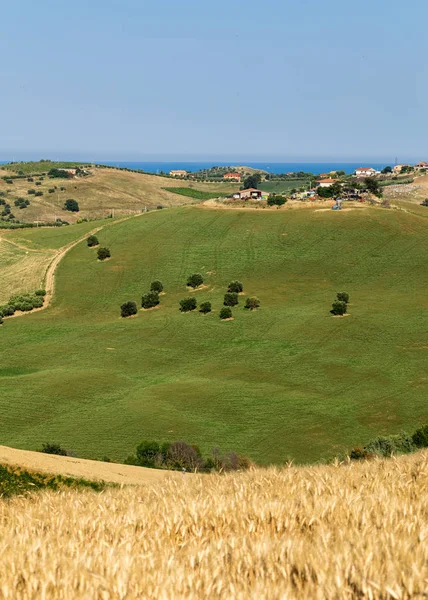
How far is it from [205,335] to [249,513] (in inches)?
3018

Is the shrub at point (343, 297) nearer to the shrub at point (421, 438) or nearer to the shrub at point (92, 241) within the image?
the shrub at point (421, 438)

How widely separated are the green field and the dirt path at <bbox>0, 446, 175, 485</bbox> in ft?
50.3

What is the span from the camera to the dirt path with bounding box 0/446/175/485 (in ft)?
96.8

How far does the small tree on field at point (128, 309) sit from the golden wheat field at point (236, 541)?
284 ft

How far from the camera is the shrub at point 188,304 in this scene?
323ft

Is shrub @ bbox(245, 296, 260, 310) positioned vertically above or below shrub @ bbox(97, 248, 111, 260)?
below

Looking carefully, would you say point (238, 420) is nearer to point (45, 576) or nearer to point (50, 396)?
point (50, 396)

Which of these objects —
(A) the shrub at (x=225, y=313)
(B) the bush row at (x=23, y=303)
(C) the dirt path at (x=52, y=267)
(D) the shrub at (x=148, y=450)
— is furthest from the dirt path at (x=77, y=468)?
(C) the dirt path at (x=52, y=267)

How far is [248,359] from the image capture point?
76.9 metres

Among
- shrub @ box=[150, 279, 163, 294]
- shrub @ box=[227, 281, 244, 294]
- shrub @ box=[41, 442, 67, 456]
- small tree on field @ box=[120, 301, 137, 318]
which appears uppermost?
shrub @ box=[227, 281, 244, 294]

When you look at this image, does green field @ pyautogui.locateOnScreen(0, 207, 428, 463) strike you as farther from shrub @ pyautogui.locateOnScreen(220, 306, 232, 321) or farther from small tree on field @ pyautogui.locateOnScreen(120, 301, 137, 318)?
shrub @ pyautogui.locateOnScreen(220, 306, 232, 321)

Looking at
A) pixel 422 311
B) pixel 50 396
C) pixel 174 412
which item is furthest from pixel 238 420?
pixel 422 311

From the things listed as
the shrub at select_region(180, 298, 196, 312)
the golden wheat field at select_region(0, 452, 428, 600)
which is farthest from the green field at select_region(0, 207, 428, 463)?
the golden wheat field at select_region(0, 452, 428, 600)

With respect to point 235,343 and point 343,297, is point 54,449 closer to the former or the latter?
point 235,343
